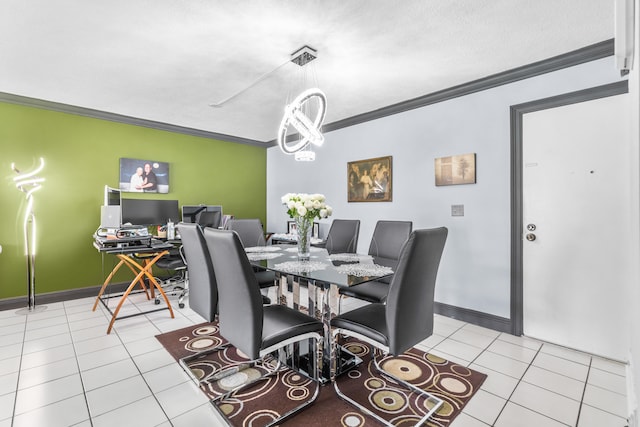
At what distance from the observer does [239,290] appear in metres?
1.52

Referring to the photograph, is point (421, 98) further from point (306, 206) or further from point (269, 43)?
point (306, 206)

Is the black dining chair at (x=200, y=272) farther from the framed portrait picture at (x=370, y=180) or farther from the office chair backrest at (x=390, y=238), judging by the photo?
the framed portrait picture at (x=370, y=180)

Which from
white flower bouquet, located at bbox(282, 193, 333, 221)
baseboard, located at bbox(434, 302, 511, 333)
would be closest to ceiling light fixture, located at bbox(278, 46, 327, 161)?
white flower bouquet, located at bbox(282, 193, 333, 221)

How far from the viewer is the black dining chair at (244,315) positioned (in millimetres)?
1471

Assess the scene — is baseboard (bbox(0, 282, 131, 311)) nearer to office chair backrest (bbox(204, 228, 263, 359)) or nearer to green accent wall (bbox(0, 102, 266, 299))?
green accent wall (bbox(0, 102, 266, 299))

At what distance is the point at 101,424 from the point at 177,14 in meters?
2.58

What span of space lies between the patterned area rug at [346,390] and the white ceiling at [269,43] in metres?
2.53

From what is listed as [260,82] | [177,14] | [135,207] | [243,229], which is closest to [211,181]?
[135,207]

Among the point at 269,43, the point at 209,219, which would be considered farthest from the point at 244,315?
the point at 209,219

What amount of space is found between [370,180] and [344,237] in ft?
3.69

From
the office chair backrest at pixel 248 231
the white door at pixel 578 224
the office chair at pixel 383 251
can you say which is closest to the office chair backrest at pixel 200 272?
the office chair at pixel 383 251

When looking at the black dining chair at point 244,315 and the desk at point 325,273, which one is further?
the desk at point 325,273

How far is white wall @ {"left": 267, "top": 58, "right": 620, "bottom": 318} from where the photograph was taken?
2875mm

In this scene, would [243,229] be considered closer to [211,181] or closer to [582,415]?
[211,181]
